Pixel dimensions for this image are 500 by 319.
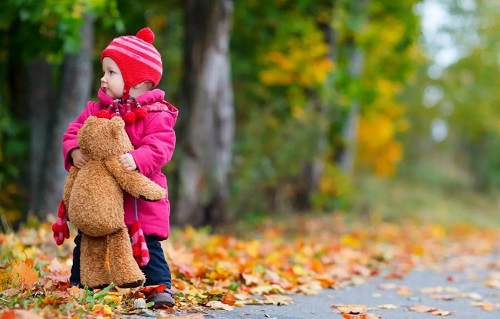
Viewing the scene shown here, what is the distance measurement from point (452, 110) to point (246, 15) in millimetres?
22545

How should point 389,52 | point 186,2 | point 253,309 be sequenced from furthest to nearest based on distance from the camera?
point 389,52, point 186,2, point 253,309

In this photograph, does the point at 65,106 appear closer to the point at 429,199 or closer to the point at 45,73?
the point at 45,73

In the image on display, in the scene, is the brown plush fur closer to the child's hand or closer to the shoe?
the child's hand

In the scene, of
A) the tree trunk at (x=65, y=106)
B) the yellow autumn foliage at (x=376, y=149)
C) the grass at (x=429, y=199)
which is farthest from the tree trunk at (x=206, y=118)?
the yellow autumn foliage at (x=376, y=149)

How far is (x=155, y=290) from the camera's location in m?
4.64

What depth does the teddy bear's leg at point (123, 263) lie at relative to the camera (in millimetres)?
4500

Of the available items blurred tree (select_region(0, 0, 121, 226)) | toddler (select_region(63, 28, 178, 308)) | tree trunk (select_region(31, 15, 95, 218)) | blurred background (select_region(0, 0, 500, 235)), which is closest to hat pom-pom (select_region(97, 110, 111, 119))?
toddler (select_region(63, 28, 178, 308))

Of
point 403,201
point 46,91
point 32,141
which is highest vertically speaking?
point 46,91

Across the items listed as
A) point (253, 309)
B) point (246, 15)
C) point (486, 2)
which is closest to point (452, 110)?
point (486, 2)

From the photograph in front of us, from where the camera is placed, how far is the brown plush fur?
441cm

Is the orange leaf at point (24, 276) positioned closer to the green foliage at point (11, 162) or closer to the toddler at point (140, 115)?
the toddler at point (140, 115)

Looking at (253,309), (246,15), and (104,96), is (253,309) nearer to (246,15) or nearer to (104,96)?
(104,96)

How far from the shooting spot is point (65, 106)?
9.87 metres

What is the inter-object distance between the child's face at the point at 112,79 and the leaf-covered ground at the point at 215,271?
1.15 metres
